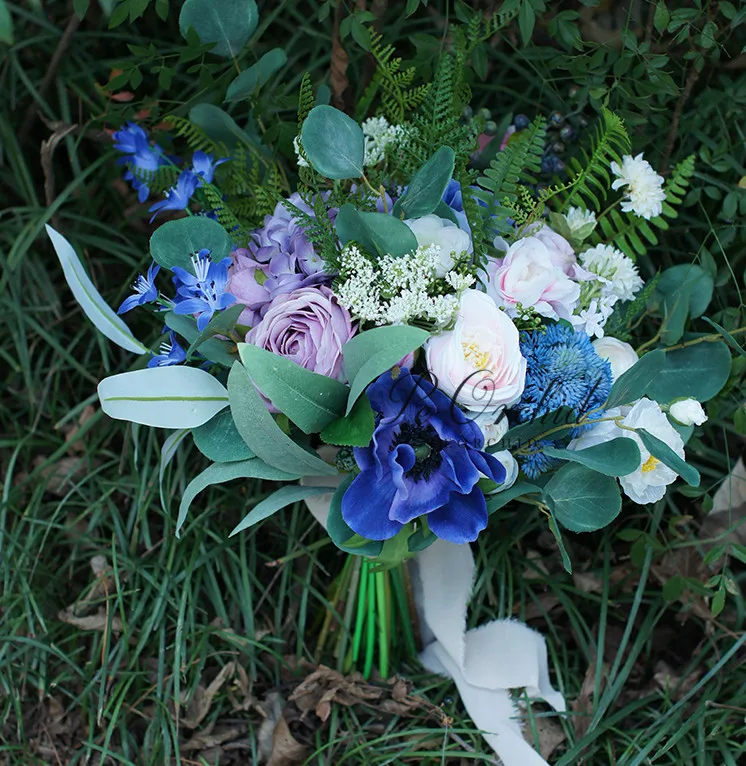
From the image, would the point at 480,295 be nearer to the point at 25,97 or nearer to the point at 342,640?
the point at 342,640

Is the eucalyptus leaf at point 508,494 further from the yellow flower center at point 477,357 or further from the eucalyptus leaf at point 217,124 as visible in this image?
the eucalyptus leaf at point 217,124

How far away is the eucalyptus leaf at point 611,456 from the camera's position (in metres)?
0.77

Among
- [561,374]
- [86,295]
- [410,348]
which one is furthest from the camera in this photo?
[86,295]

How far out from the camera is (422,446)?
0.83 m

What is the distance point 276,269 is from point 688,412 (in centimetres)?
47

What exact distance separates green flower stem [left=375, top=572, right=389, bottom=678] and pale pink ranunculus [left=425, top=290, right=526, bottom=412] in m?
0.45

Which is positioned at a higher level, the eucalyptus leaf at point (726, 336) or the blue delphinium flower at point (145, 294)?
the eucalyptus leaf at point (726, 336)

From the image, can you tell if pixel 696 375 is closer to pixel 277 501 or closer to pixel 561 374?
pixel 561 374

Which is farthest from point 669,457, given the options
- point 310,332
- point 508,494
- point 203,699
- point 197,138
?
point 203,699

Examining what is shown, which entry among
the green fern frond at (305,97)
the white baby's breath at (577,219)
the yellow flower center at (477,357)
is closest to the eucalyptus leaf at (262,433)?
the yellow flower center at (477,357)

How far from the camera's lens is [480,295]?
0.82 m

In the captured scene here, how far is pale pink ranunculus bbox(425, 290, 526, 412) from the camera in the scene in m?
0.79

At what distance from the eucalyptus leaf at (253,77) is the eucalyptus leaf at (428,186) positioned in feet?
1.02

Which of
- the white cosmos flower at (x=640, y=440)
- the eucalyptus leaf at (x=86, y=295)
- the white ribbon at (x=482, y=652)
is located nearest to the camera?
the white cosmos flower at (x=640, y=440)
